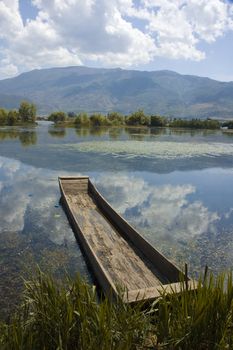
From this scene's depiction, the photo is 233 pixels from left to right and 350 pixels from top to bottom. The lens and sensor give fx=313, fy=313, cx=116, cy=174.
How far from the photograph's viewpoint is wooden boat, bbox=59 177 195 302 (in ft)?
19.1

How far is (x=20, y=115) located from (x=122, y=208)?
64.1 metres

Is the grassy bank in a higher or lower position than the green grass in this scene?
higher

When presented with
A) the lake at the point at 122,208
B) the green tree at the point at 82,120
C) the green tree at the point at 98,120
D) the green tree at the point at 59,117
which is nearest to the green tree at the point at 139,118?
the green tree at the point at 98,120

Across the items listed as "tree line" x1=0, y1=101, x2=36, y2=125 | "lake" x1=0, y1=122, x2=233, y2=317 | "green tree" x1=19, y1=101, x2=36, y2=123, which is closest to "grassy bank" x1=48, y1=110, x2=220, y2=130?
"green tree" x1=19, y1=101, x2=36, y2=123

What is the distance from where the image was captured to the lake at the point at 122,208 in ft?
27.2

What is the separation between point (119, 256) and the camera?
335 inches

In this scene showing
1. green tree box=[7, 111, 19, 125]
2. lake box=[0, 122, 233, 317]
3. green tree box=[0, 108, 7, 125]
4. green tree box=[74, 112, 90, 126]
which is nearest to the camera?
lake box=[0, 122, 233, 317]

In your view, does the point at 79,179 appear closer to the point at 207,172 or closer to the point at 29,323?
the point at 207,172

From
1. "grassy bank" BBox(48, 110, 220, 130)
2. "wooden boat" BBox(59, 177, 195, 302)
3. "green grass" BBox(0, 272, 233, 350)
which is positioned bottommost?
"wooden boat" BBox(59, 177, 195, 302)

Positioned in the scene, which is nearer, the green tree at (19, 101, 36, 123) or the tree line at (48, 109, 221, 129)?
the green tree at (19, 101, 36, 123)

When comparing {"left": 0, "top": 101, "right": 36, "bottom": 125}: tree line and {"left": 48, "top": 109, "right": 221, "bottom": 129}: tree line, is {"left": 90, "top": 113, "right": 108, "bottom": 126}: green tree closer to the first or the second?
{"left": 48, "top": 109, "right": 221, "bottom": 129}: tree line

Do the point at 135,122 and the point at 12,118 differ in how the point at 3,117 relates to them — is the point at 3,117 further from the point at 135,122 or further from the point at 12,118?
the point at 135,122

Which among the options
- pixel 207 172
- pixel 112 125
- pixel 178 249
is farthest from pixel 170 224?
pixel 112 125

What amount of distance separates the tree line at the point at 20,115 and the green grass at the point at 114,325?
6784cm
